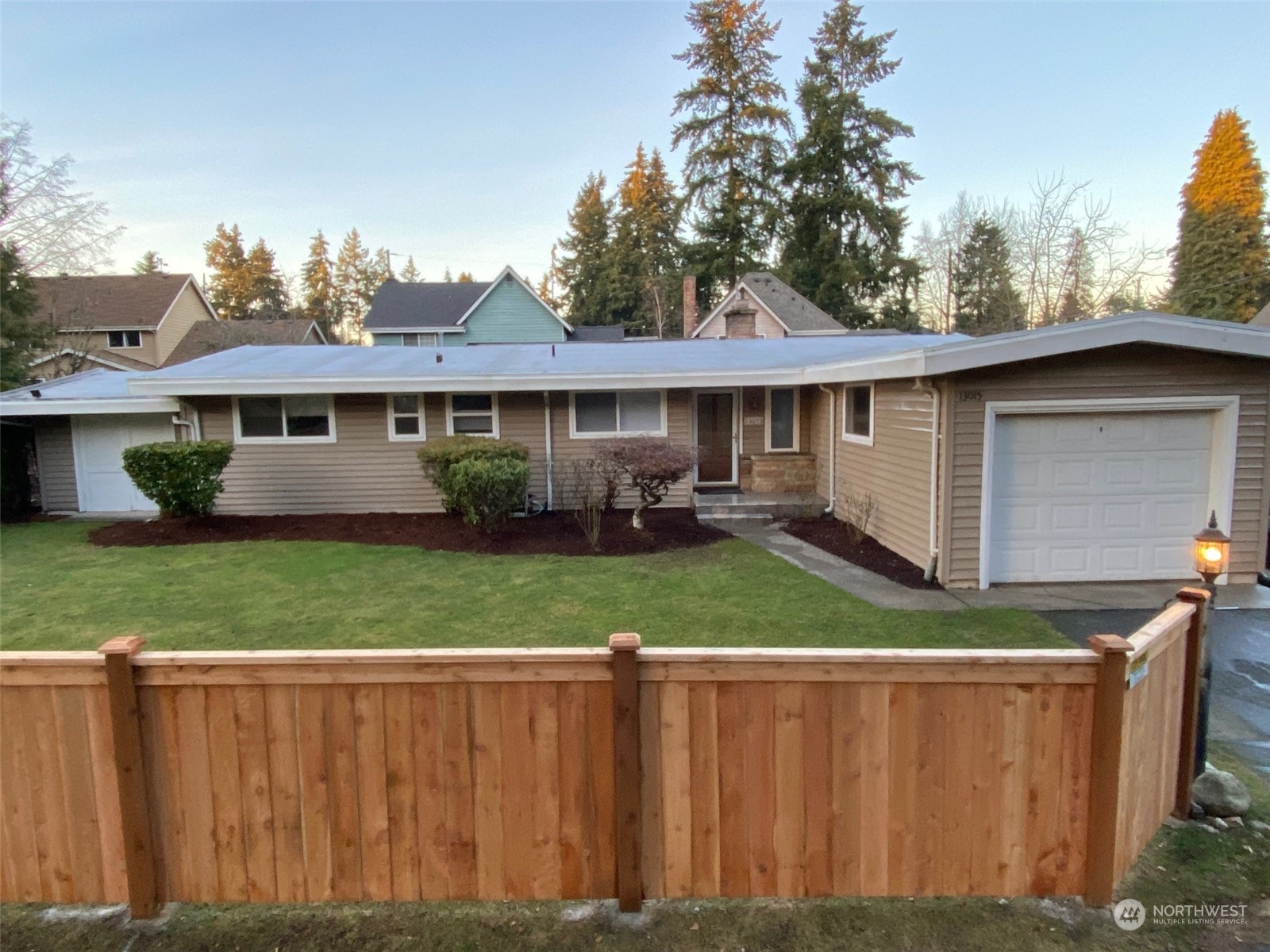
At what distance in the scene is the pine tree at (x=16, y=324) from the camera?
1780cm

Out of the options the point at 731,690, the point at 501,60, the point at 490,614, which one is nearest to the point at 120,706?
the point at 731,690

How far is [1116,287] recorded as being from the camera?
21578 millimetres

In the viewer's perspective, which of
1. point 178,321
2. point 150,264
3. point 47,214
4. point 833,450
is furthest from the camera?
point 150,264

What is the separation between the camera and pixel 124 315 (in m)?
28.7

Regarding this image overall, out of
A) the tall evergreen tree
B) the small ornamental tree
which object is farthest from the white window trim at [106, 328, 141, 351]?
the small ornamental tree

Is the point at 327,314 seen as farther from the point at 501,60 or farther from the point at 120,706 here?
the point at 120,706

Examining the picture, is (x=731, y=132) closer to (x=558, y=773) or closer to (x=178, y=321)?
(x=178, y=321)

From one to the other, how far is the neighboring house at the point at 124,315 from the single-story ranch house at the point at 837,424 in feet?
54.1

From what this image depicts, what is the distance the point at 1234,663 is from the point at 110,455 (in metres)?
16.5

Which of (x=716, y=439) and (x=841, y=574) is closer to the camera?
(x=841, y=574)

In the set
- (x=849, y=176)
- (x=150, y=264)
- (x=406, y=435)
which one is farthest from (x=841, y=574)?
(x=150, y=264)

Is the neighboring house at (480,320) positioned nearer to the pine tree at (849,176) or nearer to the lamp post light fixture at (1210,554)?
the pine tree at (849,176)

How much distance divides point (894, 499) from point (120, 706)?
8270 millimetres

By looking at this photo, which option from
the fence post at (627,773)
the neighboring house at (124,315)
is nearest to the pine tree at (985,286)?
the fence post at (627,773)
